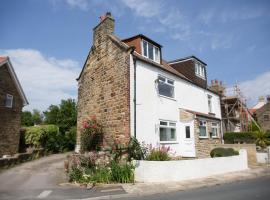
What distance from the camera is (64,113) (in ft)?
106

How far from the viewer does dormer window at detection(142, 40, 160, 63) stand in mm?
16578

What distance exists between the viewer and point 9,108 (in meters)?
21.0

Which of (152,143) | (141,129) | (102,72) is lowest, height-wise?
(152,143)

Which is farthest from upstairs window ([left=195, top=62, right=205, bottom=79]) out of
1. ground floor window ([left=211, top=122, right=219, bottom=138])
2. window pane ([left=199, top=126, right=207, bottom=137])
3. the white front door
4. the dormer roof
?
the dormer roof

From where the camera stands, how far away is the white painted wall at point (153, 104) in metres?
13.8

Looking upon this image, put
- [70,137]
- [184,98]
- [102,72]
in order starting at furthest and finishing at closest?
[70,137] < [184,98] < [102,72]

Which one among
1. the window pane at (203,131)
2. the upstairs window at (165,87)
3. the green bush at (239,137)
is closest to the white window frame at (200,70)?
the window pane at (203,131)

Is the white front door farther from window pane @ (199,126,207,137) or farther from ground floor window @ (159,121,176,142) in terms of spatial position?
window pane @ (199,126,207,137)

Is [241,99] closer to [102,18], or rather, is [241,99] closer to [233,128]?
[233,128]

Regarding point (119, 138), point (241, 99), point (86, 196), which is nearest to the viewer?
point (86, 196)

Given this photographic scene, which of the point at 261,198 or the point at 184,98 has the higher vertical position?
the point at 184,98

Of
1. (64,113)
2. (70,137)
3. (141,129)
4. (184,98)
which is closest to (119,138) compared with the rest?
(141,129)

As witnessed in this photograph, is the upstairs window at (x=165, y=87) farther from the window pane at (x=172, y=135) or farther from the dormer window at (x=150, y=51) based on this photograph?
the window pane at (x=172, y=135)

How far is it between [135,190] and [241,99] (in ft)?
85.1
